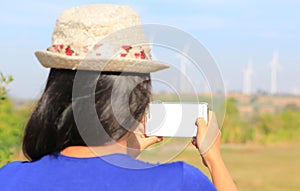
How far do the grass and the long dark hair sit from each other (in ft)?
40.6

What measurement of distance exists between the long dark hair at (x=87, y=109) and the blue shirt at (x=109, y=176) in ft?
0.29

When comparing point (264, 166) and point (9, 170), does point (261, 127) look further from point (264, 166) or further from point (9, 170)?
point (9, 170)

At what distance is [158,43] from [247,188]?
49.8 feet

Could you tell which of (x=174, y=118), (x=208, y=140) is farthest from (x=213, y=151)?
(x=174, y=118)

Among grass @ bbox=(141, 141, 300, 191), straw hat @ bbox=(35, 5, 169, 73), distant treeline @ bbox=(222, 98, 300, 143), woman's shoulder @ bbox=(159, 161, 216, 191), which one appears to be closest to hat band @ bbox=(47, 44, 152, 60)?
straw hat @ bbox=(35, 5, 169, 73)

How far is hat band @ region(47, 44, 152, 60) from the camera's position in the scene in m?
2.20

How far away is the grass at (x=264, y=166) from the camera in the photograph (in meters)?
18.1

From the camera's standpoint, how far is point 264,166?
2273cm

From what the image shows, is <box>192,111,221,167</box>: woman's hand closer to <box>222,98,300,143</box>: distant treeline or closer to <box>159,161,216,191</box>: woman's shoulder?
<box>159,161,216,191</box>: woman's shoulder

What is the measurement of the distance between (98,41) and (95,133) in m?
0.33

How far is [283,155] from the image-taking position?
998 inches

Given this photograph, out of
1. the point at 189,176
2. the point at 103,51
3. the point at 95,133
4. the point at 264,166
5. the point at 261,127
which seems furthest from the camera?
the point at 261,127

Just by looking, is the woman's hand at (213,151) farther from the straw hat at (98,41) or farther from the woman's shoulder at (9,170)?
the woman's shoulder at (9,170)

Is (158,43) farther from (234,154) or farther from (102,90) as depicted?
(234,154)
